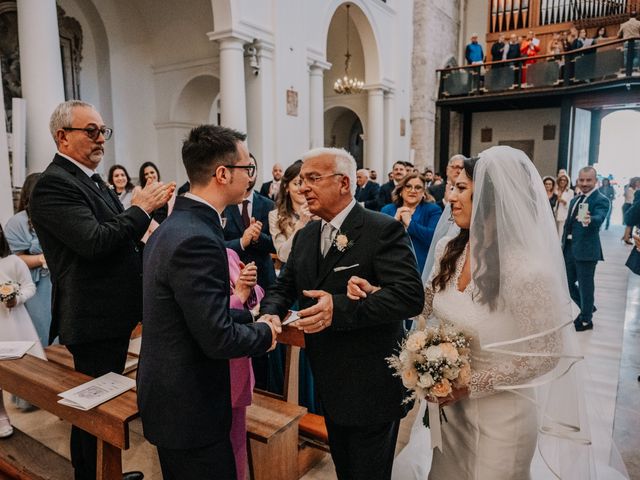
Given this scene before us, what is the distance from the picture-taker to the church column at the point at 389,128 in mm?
13844

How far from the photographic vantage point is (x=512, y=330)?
188 cm

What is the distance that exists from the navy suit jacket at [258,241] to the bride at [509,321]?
1612 mm

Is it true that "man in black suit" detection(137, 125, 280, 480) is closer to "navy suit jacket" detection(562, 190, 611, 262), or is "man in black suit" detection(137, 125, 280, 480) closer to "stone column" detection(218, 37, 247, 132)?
"navy suit jacket" detection(562, 190, 611, 262)

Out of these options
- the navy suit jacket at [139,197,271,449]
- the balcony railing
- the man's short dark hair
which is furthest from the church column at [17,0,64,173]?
the balcony railing

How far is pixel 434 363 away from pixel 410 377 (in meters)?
0.11

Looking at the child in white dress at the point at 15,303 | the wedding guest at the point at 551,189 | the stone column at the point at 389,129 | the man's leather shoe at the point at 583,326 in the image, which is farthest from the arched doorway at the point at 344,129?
the child in white dress at the point at 15,303

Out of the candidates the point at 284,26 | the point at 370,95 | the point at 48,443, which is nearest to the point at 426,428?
the point at 48,443

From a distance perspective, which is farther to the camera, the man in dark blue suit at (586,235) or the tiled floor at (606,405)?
the man in dark blue suit at (586,235)

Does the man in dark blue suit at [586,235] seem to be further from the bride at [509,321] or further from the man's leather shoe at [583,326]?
the bride at [509,321]

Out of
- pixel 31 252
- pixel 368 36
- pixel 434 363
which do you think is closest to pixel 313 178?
pixel 434 363

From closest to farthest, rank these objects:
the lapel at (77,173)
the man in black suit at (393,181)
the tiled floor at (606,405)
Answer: the lapel at (77,173) < the tiled floor at (606,405) < the man in black suit at (393,181)

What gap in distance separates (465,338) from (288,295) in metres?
0.84

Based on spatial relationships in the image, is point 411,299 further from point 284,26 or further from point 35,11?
point 284,26

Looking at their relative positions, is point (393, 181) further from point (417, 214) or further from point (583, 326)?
point (583, 326)
